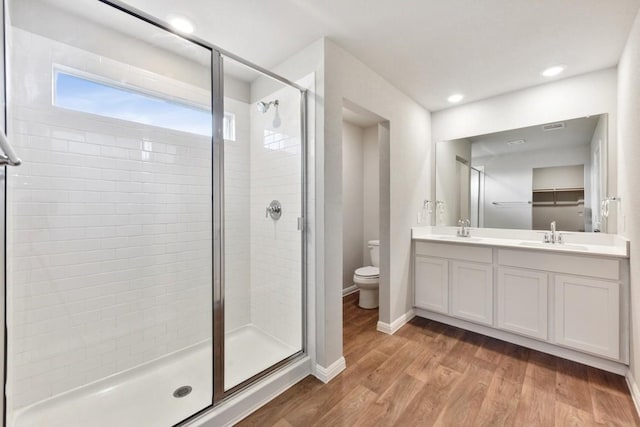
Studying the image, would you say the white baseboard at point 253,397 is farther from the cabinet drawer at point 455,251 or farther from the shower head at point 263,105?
the shower head at point 263,105

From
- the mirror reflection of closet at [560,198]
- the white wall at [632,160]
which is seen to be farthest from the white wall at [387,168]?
the white wall at [632,160]

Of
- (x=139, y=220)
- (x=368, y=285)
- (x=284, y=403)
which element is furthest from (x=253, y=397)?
(x=368, y=285)

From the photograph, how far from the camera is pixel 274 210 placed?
2314 mm

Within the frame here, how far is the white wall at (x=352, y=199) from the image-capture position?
375 centimetres

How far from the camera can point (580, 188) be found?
2.42 m

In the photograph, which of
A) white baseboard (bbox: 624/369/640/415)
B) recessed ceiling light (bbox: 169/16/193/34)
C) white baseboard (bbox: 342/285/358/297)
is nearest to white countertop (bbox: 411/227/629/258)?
white baseboard (bbox: 624/369/640/415)

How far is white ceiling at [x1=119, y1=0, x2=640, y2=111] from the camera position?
5.24 ft

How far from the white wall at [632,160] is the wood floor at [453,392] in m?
0.34

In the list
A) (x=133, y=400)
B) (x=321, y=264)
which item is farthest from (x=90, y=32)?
(x=133, y=400)

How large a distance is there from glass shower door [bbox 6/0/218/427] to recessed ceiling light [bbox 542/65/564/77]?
2.76m

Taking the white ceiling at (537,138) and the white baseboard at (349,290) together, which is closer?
the white ceiling at (537,138)

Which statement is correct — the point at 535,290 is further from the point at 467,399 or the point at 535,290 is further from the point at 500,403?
the point at 467,399

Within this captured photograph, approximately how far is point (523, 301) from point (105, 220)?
3314mm

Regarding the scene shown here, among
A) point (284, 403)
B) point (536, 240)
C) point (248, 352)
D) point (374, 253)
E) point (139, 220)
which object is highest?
point (139, 220)
